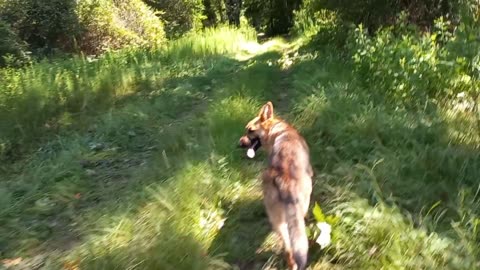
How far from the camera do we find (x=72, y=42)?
12.0 meters

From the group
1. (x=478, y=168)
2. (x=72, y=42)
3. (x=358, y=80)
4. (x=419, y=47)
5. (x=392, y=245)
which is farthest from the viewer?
(x=72, y=42)

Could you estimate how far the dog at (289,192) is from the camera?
2.96m

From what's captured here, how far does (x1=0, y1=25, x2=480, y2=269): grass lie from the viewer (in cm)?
320

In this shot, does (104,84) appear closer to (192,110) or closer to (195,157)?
(192,110)

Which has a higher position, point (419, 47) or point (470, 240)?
point (419, 47)

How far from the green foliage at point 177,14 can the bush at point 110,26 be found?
412 cm

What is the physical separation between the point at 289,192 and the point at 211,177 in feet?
4.03

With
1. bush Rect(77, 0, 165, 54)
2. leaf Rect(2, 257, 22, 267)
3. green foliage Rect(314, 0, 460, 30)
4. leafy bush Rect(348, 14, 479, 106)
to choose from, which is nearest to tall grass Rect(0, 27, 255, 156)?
leaf Rect(2, 257, 22, 267)

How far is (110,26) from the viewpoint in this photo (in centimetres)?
1265

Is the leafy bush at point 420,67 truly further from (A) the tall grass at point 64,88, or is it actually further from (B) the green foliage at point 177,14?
(B) the green foliage at point 177,14

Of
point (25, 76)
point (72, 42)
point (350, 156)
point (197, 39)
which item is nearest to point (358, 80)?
point (350, 156)

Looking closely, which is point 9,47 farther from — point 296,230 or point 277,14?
point 277,14

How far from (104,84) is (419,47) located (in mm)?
4749

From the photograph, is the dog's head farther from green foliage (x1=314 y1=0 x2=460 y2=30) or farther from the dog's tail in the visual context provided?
green foliage (x1=314 y1=0 x2=460 y2=30)
